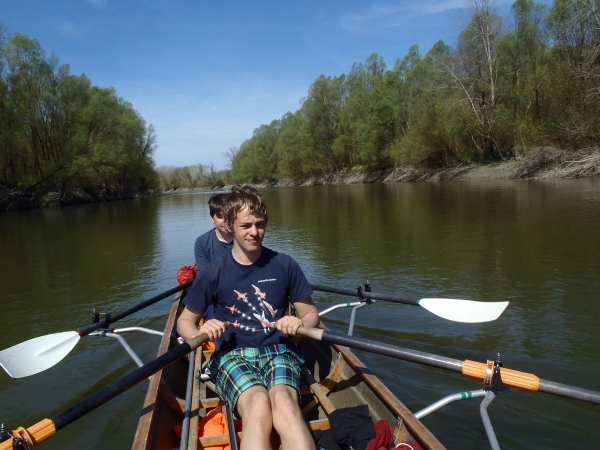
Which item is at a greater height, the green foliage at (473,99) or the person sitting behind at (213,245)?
the green foliage at (473,99)

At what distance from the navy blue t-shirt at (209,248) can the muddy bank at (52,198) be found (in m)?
38.3

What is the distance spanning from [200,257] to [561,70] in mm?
29903

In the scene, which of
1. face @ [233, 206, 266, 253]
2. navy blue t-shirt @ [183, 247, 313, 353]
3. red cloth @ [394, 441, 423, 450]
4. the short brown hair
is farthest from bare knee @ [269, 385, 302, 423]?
the short brown hair

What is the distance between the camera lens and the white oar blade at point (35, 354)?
3562 millimetres

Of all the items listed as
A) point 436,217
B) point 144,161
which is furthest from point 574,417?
point 144,161

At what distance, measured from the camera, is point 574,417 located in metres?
3.86

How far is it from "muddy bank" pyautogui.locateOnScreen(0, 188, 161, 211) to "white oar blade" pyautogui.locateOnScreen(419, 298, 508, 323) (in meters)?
41.0

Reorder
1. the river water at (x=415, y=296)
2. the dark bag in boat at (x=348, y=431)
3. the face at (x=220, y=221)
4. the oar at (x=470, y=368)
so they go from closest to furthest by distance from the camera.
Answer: the oar at (x=470, y=368) → the dark bag in boat at (x=348, y=431) → the river water at (x=415, y=296) → the face at (x=220, y=221)

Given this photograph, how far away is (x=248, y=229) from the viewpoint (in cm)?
310

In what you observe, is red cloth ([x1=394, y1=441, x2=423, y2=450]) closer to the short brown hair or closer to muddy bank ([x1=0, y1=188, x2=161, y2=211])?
the short brown hair

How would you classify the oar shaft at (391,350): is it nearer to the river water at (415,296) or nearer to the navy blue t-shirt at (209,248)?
the river water at (415,296)

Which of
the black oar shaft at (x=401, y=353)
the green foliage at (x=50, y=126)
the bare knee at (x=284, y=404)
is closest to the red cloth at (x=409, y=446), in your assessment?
the black oar shaft at (x=401, y=353)

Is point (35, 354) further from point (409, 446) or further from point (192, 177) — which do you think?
point (192, 177)

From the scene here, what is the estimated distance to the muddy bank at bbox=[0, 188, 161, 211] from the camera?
119 feet
